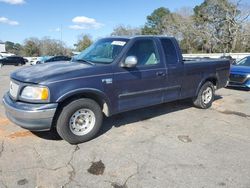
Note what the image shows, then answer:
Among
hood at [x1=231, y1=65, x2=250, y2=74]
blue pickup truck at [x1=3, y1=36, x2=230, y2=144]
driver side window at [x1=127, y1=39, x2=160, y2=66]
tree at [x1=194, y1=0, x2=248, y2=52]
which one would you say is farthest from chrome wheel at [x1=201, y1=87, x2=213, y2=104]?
tree at [x1=194, y1=0, x2=248, y2=52]

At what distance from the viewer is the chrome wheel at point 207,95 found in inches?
298

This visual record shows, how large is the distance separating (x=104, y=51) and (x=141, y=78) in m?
0.94

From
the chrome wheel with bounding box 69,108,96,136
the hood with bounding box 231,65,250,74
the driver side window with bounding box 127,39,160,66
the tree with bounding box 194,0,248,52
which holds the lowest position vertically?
the chrome wheel with bounding box 69,108,96,136

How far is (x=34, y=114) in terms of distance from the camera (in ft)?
14.3

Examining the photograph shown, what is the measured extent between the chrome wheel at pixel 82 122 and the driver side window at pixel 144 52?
4.70ft

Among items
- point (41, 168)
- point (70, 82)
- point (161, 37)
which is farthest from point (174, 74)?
point (41, 168)

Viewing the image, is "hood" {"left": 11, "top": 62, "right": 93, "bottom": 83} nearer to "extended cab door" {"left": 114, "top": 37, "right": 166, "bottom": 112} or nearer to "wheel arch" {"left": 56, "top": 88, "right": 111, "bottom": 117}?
"wheel arch" {"left": 56, "top": 88, "right": 111, "bottom": 117}

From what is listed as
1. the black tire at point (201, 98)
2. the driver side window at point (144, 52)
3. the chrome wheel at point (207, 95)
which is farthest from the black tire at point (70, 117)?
the chrome wheel at point (207, 95)

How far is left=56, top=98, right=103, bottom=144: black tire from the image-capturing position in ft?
15.3

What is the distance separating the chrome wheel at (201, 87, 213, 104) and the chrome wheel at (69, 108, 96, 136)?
362cm

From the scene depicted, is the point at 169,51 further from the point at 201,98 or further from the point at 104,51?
the point at 201,98

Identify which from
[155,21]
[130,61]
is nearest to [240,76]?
[130,61]

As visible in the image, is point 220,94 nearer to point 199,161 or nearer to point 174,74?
point 174,74

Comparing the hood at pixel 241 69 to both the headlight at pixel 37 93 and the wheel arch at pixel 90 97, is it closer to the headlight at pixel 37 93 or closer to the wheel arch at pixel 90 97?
the wheel arch at pixel 90 97
